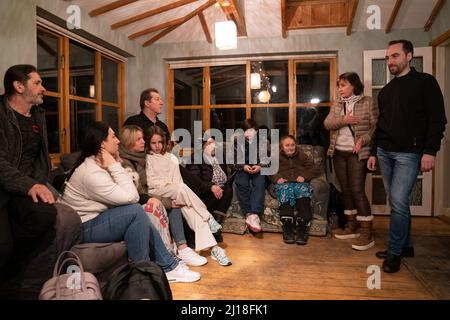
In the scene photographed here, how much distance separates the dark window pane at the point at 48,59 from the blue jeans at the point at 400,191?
9.58 ft

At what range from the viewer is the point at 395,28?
3.77 meters

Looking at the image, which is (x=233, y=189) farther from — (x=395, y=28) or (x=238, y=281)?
(x=395, y=28)

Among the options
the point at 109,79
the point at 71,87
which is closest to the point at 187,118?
the point at 109,79

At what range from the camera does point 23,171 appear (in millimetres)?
1911

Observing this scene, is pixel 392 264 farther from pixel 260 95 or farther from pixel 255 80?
pixel 255 80

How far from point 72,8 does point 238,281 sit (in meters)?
2.75

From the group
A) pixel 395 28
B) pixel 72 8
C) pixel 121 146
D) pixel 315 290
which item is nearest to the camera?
pixel 315 290

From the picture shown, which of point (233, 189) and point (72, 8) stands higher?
point (72, 8)

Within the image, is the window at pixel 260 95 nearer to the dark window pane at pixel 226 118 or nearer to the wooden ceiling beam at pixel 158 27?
the dark window pane at pixel 226 118

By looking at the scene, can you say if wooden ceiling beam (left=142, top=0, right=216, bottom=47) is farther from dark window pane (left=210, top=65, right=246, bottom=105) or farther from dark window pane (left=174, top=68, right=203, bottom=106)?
dark window pane (left=210, top=65, right=246, bottom=105)

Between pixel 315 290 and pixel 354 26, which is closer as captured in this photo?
pixel 315 290

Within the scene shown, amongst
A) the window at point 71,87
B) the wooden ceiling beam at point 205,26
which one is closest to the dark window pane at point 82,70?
the window at point 71,87

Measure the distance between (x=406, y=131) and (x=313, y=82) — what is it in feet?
7.22
